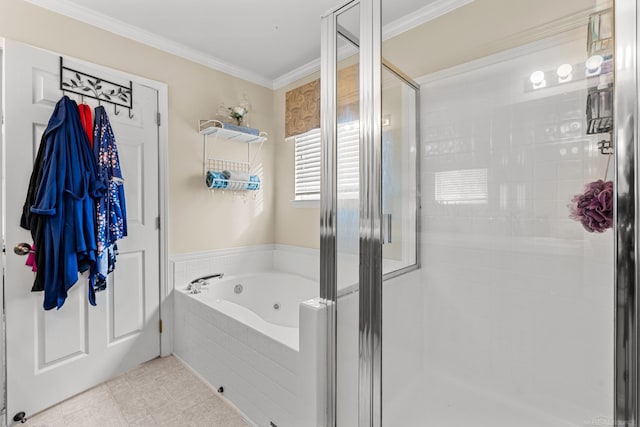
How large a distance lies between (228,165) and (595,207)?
2.54 m

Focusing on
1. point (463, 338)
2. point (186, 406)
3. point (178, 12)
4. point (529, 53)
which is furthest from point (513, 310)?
point (178, 12)

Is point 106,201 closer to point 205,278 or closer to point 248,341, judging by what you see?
point 205,278

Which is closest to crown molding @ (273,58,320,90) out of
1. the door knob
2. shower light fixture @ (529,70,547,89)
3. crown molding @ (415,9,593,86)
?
crown molding @ (415,9,593,86)

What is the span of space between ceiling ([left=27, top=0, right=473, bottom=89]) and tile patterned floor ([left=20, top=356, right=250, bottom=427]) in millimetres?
2418

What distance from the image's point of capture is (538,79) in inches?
49.1

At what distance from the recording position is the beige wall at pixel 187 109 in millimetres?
1891

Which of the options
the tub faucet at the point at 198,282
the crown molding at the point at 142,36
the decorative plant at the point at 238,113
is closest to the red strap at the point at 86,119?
the crown molding at the point at 142,36

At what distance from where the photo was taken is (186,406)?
1.82 m

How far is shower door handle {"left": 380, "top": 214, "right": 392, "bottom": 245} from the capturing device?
4.06ft

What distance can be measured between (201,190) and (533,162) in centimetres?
234

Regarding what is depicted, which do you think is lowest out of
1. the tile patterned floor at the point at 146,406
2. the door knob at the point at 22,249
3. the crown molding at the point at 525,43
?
the tile patterned floor at the point at 146,406

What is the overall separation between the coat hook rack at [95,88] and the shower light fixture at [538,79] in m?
2.44

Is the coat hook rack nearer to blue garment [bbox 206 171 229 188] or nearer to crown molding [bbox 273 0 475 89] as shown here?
blue garment [bbox 206 171 229 188]

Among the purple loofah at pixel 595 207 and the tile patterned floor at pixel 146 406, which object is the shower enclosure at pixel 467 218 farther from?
the tile patterned floor at pixel 146 406
